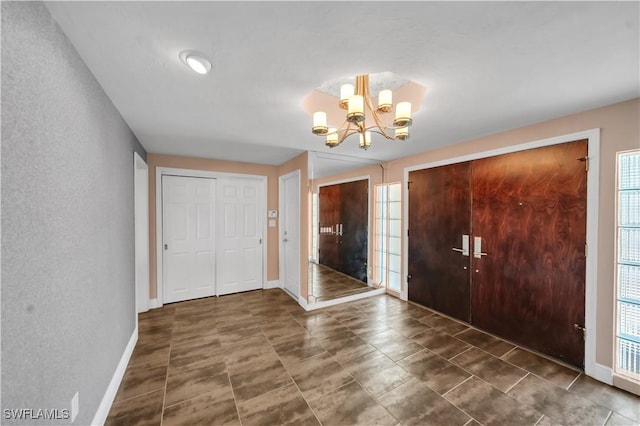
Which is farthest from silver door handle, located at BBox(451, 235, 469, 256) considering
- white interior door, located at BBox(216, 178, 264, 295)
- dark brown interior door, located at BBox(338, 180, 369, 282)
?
white interior door, located at BBox(216, 178, 264, 295)

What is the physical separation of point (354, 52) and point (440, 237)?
288cm

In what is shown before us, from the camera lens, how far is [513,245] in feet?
8.71

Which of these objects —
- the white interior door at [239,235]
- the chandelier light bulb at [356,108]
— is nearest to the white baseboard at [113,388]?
the white interior door at [239,235]

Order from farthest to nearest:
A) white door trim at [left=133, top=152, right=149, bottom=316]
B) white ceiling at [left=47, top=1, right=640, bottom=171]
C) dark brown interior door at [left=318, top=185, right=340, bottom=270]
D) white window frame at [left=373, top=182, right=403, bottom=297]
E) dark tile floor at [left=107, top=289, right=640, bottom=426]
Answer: dark brown interior door at [left=318, top=185, right=340, bottom=270]
white window frame at [left=373, top=182, right=403, bottom=297]
white door trim at [left=133, top=152, right=149, bottom=316]
dark tile floor at [left=107, top=289, right=640, bottom=426]
white ceiling at [left=47, top=1, right=640, bottom=171]

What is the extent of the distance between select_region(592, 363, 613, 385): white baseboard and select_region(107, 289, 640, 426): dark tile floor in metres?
0.06

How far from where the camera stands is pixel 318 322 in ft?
10.4

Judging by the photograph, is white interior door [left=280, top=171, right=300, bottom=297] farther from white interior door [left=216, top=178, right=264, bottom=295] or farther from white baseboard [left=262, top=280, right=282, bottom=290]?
white interior door [left=216, top=178, right=264, bottom=295]

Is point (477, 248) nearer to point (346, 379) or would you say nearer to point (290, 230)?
point (346, 379)

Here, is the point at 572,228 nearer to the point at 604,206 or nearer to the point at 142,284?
the point at 604,206

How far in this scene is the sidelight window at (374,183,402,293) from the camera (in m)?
4.20

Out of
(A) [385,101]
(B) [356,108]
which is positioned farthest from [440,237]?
(B) [356,108]

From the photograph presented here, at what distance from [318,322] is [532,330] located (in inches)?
93.3

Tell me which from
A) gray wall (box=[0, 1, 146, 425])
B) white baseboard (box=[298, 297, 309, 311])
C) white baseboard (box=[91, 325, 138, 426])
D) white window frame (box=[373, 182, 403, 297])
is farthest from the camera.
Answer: white window frame (box=[373, 182, 403, 297])

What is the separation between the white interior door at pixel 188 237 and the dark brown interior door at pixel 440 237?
11.1 feet
